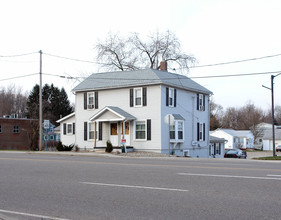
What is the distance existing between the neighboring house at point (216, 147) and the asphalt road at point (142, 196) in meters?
31.8

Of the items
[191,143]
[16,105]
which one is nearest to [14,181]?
[191,143]

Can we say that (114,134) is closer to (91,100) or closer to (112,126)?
(112,126)

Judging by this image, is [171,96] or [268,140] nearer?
[171,96]

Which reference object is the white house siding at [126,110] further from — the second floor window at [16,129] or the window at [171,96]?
the second floor window at [16,129]

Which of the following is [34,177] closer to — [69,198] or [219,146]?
[69,198]

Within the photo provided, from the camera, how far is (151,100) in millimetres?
32062

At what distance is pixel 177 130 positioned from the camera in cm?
3312

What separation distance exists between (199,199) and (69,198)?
308 cm

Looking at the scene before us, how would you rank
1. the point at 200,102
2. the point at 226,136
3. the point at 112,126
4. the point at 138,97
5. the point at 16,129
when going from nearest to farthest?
the point at 138,97 → the point at 112,126 → the point at 200,102 → the point at 16,129 → the point at 226,136

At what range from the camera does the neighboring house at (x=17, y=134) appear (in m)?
54.5

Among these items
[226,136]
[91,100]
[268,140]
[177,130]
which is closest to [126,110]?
[91,100]

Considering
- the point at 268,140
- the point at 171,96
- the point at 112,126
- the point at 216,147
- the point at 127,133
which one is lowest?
the point at 268,140

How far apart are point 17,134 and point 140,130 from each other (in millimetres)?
30283

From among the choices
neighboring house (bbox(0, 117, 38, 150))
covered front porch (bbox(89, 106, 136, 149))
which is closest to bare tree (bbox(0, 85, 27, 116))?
neighboring house (bbox(0, 117, 38, 150))
